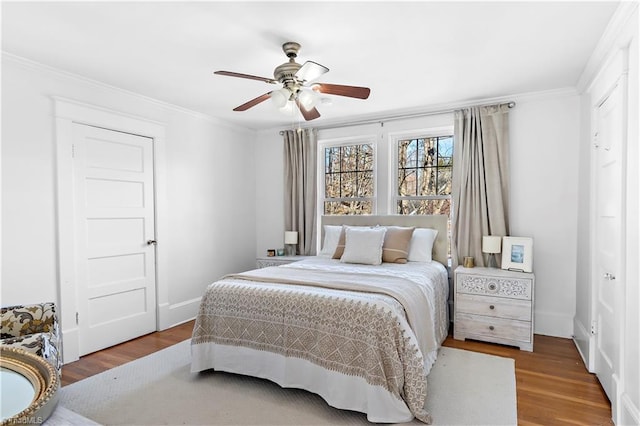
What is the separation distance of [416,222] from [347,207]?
102 cm

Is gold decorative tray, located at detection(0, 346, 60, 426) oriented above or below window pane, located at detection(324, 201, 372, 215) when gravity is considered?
below

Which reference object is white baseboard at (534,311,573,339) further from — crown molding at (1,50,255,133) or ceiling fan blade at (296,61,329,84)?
crown molding at (1,50,255,133)

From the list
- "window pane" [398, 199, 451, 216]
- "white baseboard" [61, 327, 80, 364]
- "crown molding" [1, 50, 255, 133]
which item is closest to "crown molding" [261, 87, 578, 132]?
"window pane" [398, 199, 451, 216]

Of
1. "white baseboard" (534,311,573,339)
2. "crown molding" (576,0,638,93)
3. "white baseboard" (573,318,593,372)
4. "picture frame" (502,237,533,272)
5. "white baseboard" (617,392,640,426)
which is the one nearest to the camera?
"white baseboard" (617,392,640,426)

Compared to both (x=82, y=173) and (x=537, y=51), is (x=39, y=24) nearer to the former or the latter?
(x=82, y=173)

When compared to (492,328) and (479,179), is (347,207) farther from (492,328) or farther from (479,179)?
(492,328)

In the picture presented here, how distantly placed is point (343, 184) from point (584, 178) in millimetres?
2665

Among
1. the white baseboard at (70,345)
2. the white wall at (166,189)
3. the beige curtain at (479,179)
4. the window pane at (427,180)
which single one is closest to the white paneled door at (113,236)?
the white baseboard at (70,345)

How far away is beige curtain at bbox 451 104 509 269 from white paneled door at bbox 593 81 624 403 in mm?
965

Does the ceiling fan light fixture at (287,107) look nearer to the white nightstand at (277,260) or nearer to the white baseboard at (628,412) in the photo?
the white nightstand at (277,260)

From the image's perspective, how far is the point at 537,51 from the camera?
2713 mm

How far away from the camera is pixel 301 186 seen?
4.98 meters

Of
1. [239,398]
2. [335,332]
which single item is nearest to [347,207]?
[335,332]

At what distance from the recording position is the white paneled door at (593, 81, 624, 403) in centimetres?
224
